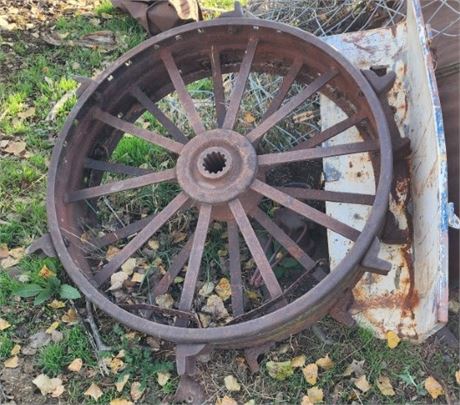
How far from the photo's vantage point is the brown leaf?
301cm

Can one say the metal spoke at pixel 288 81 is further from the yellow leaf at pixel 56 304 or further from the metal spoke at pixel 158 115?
the yellow leaf at pixel 56 304

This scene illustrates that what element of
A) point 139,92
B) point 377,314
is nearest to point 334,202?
point 377,314

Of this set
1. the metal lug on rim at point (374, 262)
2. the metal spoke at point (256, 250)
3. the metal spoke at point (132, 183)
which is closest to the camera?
the metal lug on rim at point (374, 262)

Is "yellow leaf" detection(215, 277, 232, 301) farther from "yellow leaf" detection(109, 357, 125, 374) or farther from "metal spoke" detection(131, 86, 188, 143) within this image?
"metal spoke" detection(131, 86, 188, 143)

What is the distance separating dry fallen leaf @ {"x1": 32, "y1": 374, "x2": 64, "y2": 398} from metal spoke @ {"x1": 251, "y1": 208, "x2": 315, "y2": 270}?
1.25 m

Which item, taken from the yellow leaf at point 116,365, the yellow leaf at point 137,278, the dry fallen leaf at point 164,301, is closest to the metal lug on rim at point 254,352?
the dry fallen leaf at point 164,301

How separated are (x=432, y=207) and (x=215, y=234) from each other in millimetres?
1241

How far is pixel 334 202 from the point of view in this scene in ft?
10.6

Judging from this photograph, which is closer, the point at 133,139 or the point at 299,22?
the point at 133,139

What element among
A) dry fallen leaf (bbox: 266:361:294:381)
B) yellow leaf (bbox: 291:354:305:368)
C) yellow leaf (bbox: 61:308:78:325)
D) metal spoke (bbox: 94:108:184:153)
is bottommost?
dry fallen leaf (bbox: 266:361:294:381)

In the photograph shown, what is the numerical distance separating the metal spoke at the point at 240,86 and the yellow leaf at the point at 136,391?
1335 mm

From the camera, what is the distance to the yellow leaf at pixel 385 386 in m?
2.95

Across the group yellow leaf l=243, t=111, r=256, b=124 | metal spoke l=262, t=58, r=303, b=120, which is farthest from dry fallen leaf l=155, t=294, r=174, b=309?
yellow leaf l=243, t=111, r=256, b=124

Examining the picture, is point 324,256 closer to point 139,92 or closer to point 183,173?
point 183,173
